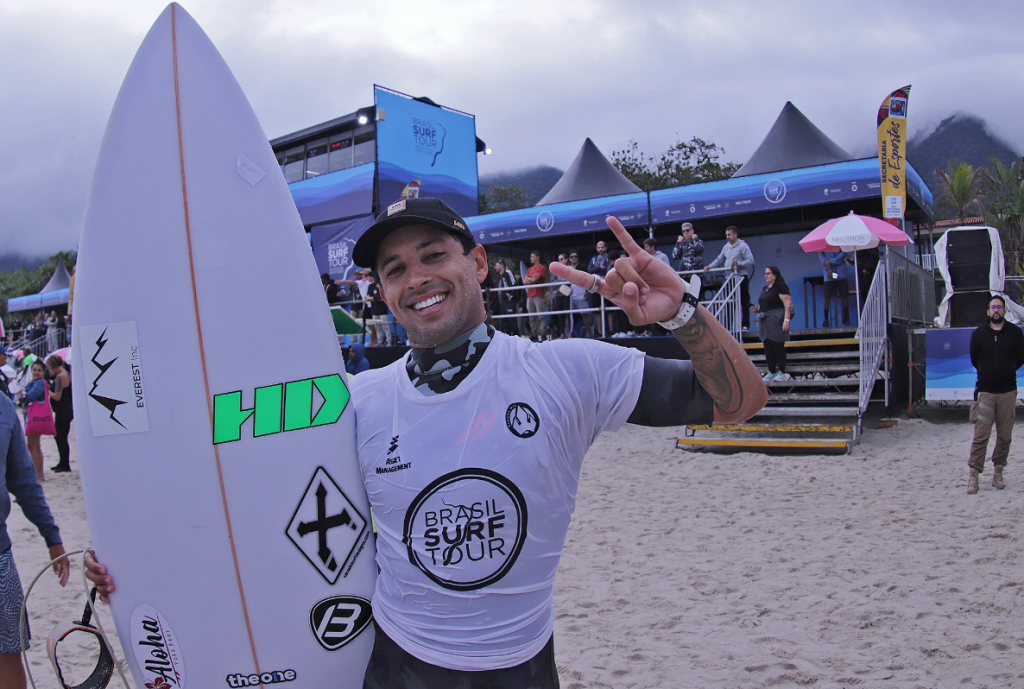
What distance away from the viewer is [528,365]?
1.50 m

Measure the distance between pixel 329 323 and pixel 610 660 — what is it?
8.15ft

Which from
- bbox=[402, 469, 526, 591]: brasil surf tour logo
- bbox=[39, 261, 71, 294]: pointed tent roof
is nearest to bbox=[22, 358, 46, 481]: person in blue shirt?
bbox=[402, 469, 526, 591]: brasil surf tour logo

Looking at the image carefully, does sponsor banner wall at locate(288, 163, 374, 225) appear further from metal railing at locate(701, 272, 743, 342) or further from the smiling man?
the smiling man

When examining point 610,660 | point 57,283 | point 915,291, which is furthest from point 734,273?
point 57,283

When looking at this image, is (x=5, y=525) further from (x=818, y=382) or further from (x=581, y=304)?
(x=818, y=382)

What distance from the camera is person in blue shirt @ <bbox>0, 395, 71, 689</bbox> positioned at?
2.32m

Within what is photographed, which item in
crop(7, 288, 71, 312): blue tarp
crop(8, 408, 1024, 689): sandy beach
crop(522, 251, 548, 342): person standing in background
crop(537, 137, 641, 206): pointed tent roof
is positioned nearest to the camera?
crop(8, 408, 1024, 689): sandy beach

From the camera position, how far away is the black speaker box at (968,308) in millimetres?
11180

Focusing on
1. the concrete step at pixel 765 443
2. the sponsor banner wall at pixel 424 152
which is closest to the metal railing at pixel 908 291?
the concrete step at pixel 765 443

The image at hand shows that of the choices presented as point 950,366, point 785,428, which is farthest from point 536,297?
point 950,366

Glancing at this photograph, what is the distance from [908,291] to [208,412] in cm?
1123

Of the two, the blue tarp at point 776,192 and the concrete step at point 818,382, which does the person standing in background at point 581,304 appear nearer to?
the blue tarp at point 776,192

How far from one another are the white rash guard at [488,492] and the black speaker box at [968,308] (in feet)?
39.4

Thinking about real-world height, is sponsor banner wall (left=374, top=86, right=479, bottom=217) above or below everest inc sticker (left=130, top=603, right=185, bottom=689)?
above
